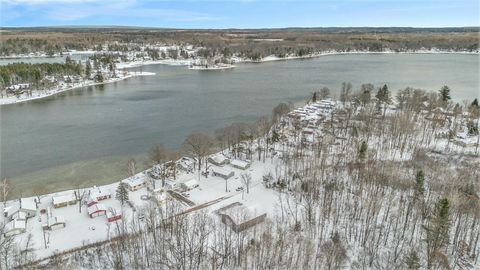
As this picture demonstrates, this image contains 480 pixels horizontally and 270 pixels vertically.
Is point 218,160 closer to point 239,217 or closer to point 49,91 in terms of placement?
point 239,217

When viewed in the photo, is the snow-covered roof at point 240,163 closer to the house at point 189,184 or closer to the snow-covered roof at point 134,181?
the house at point 189,184

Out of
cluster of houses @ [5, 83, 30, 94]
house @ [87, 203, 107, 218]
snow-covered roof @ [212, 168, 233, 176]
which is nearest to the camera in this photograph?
house @ [87, 203, 107, 218]

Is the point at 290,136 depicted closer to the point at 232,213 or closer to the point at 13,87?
the point at 232,213

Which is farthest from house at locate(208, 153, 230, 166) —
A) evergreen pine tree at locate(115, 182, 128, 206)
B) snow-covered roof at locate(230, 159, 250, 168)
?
evergreen pine tree at locate(115, 182, 128, 206)

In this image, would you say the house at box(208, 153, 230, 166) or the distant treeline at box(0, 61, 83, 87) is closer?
the house at box(208, 153, 230, 166)

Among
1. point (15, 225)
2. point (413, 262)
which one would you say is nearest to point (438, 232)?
point (413, 262)

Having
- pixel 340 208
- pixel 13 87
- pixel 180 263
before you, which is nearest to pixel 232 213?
pixel 180 263

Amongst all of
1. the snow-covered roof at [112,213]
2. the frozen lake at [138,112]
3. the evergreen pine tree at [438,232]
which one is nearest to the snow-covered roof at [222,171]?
the frozen lake at [138,112]

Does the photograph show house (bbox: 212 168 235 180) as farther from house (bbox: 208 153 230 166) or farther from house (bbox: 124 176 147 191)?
house (bbox: 124 176 147 191)
